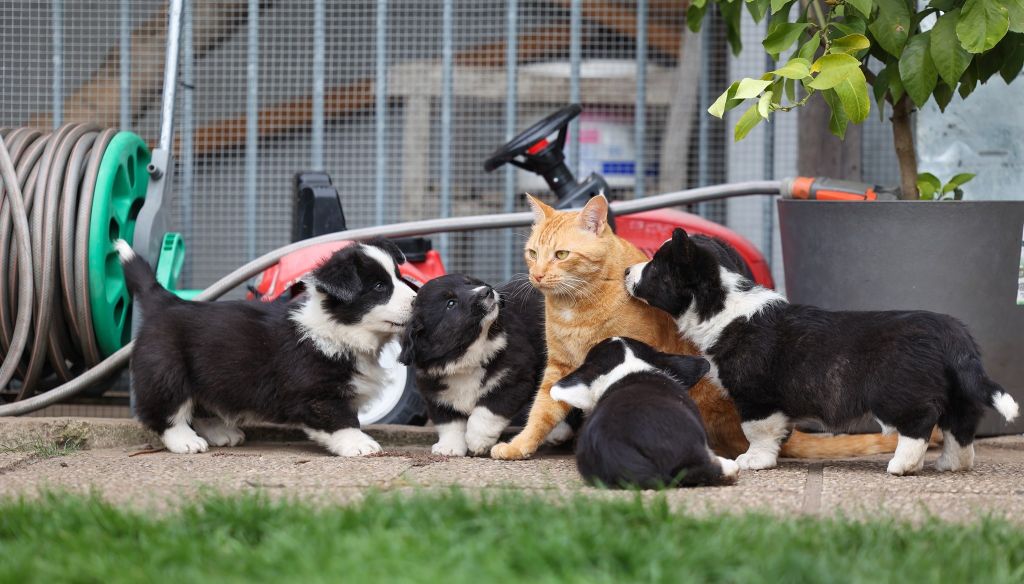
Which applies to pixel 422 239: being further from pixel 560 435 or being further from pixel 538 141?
pixel 560 435

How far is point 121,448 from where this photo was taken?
14.5 feet

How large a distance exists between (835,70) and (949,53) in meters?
0.61

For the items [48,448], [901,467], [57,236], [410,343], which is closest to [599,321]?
[410,343]

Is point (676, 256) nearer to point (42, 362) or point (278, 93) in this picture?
point (42, 362)

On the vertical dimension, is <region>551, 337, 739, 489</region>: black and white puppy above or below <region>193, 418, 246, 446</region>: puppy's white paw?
above

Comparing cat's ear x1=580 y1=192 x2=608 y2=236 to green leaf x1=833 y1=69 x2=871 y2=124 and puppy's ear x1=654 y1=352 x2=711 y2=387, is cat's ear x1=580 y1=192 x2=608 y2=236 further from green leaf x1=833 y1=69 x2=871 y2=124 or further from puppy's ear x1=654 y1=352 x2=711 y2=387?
green leaf x1=833 y1=69 x2=871 y2=124

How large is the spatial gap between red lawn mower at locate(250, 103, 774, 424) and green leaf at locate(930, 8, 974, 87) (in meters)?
1.32

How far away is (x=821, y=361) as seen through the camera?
3500 millimetres

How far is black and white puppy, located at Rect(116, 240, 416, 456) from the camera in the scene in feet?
13.3

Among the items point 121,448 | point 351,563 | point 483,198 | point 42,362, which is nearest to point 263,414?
point 121,448

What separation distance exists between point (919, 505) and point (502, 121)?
413 cm

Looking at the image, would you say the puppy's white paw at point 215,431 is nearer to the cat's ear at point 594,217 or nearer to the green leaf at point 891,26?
the cat's ear at point 594,217

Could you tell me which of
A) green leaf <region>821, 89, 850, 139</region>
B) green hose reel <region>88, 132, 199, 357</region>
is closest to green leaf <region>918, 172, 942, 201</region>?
green leaf <region>821, 89, 850, 139</region>

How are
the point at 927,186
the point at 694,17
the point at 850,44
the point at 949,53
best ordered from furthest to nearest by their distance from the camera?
the point at 694,17 → the point at 927,186 → the point at 949,53 → the point at 850,44
